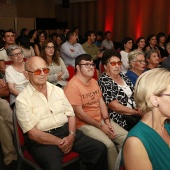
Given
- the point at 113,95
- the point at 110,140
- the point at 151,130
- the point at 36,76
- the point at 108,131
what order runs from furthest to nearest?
the point at 113,95 < the point at 108,131 < the point at 110,140 < the point at 36,76 < the point at 151,130

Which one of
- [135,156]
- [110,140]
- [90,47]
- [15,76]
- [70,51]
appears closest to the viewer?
[135,156]

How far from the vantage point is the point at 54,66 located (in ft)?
13.5

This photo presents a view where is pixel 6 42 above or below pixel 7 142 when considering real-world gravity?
above

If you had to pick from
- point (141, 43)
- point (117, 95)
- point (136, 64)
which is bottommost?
point (117, 95)

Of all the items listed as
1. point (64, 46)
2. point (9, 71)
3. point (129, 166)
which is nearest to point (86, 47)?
point (64, 46)

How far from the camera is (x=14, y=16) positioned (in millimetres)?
12570

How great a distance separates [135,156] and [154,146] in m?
0.15

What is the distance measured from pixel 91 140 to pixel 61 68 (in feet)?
6.59

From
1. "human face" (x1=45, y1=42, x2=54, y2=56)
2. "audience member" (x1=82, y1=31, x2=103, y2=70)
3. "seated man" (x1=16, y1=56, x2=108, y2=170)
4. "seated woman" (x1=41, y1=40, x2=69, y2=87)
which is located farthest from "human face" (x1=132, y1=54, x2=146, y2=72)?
"audience member" (x1=82, y1=31, x2=103, y2=70)

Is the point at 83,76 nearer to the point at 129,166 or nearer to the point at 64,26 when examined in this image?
the point at 129,166

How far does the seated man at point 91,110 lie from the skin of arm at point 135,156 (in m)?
1.18

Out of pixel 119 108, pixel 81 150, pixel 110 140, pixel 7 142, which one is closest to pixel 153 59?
pixel 119 108

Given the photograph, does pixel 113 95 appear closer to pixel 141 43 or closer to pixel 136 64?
pixel 136 64

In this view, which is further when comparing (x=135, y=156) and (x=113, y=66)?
(x=113, y=66)
